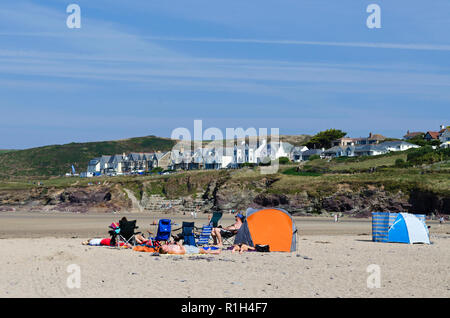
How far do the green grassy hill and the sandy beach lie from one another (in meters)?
143

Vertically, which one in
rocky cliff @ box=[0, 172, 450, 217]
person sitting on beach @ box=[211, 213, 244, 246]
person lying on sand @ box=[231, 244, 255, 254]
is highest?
person sitting on beach @ box=[211, 213, 244, 246]

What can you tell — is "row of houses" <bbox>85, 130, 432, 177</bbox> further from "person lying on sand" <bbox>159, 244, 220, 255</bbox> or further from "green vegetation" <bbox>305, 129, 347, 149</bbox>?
"person lying on sand" <bbox>159, 244, 220, 255</bbox>

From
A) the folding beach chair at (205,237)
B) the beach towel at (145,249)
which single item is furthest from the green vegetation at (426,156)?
the beach towel at (145,249)

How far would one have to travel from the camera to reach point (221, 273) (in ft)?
44.5

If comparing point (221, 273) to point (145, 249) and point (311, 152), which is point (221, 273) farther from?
point (311, 152)

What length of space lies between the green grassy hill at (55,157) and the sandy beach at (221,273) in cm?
14265

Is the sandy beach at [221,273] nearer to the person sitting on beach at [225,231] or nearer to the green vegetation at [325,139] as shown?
the person sitting on beach at [225,231]

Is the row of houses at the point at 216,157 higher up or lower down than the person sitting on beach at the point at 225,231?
higher up

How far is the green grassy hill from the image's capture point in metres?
158

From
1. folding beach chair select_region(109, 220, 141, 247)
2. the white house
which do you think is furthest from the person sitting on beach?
the white house

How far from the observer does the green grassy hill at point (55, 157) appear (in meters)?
158

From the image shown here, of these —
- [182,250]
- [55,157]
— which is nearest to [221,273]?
[182,250]

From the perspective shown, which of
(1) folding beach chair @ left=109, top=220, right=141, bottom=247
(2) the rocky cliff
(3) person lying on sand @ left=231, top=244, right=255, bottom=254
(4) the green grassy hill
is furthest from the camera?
(4) the green grassy hill
